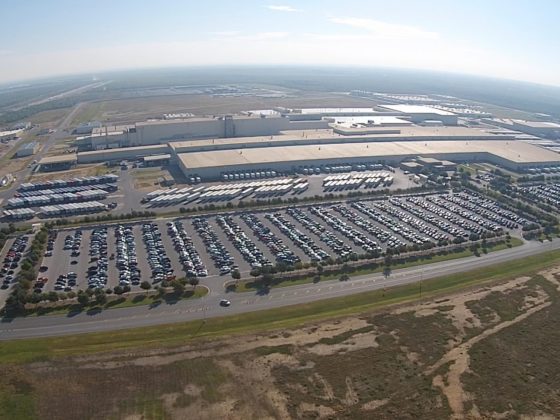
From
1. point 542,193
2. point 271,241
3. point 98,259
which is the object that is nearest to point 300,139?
point 542,193

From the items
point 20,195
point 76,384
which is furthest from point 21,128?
point 76,384

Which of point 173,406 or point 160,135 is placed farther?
point 160,135

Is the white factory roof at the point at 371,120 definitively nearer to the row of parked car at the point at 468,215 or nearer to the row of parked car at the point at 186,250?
the row of parked car at the point at 468,215

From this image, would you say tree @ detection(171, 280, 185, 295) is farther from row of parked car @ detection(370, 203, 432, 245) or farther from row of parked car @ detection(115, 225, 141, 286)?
row of parked car @ detection(370, 203, 432, 245)

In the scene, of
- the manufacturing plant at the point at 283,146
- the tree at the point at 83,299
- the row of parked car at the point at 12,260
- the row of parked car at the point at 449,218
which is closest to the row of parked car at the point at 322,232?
the row of parked car at the point at 449,218

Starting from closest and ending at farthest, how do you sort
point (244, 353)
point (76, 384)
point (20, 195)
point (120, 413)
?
point (120, 413), point (76, 384), point (244, 353), point (20, 195)

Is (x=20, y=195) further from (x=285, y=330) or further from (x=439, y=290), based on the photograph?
(x=439, y=290)

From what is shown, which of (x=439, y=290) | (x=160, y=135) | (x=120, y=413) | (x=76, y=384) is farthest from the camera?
(x=160, y=135)
